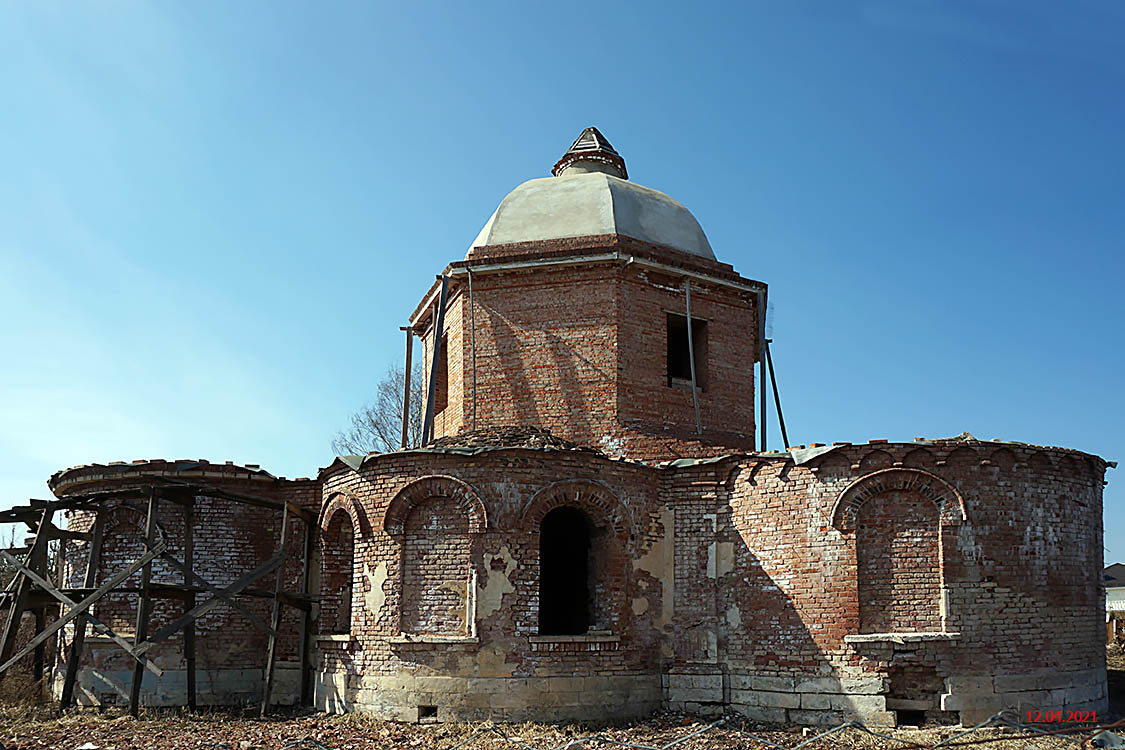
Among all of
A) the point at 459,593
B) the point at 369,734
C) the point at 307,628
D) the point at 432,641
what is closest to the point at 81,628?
the point at 307,628

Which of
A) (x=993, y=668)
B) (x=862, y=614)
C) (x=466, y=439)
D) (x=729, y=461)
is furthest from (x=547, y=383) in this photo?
(x=993, y=668)

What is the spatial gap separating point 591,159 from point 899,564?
10.3 meters

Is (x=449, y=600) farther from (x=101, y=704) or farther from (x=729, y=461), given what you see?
(x=101, y=704)

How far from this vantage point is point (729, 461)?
13531 mm

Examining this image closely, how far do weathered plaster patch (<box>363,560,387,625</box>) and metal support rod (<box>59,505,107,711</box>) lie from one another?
13.2 feet

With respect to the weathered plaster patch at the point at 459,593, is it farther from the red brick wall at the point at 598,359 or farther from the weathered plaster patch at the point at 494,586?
the red brick wall at the point at 598,359

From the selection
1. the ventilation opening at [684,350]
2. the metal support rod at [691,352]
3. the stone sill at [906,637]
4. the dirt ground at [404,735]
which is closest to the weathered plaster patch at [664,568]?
the dirt ground at [404,735]

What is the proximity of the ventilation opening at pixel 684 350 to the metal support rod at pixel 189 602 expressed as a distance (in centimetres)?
790

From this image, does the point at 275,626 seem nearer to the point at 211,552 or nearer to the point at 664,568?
Answer: the point at 211,552

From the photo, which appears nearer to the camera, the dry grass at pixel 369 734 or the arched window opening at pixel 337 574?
the dry grass at pixel 369 734

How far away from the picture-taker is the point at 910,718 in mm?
11922

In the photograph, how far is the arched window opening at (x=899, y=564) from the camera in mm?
12078

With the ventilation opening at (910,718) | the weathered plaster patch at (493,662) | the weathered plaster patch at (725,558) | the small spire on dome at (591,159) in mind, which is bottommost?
the ventilation opening at (910,718)

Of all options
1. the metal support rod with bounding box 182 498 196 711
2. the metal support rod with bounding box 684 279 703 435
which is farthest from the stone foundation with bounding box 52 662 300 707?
the metal support rod with bounding box 684 279 703 435
